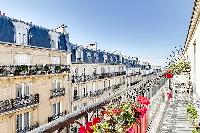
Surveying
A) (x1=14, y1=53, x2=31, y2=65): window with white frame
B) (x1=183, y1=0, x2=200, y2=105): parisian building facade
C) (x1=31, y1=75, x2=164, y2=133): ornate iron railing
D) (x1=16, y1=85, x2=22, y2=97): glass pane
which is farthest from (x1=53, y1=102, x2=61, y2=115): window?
(x1=31, y1=75, x2=164, y2=133): ornate iron railing

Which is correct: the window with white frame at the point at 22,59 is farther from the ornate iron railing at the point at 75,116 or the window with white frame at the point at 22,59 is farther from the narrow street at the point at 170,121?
the ornate iron railing at the point at 75,116

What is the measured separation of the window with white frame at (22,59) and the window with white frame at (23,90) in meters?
2.34

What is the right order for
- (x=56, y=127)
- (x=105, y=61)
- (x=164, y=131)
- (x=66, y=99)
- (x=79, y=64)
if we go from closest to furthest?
(x=56, y=127)
(x=164, y=131)
(x=66, y=99)
(x=79, y=64)
(x=105, y=61)

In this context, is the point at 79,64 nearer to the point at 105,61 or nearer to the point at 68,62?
the point at 68,62

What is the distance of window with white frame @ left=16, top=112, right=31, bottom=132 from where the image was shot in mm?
30266

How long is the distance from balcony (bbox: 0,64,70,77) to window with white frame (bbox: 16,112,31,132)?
4.41 meters

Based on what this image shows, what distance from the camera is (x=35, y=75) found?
111 feet

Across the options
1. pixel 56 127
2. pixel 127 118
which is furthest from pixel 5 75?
pixel 56 127

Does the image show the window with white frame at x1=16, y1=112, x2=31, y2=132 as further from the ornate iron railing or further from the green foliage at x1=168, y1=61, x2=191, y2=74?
the ornate iron railing

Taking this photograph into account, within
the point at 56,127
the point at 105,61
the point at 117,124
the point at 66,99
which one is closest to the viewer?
the point at 56,127

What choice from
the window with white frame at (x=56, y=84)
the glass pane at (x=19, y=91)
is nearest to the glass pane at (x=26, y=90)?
the glass pane at (x=19, y=91)

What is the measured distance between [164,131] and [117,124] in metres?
4.17

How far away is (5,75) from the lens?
2916 centimetres

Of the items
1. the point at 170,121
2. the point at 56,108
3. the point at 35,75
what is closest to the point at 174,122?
the point at 170,121
